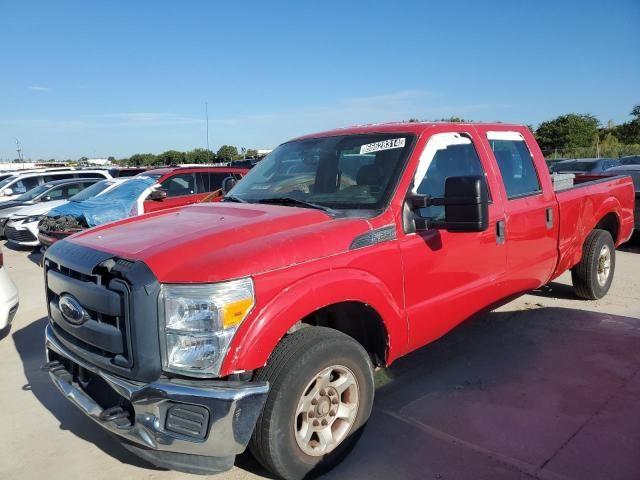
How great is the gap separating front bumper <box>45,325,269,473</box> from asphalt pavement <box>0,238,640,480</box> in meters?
0.61

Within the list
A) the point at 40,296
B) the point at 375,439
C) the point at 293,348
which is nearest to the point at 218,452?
the point at 293,348

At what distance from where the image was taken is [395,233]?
123 inches

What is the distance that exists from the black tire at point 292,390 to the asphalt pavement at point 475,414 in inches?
11.4

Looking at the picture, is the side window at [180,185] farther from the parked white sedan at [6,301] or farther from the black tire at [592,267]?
the black tire at [592,267]

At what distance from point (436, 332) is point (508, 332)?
1.77 meters

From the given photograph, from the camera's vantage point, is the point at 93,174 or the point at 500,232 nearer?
the point at 500,232

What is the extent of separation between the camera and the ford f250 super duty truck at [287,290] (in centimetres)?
237

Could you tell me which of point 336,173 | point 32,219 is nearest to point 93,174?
point 32,219

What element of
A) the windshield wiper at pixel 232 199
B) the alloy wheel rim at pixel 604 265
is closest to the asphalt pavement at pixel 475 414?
the alloy wheel rim at pixel 604 265

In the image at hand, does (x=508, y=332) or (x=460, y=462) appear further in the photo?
(x=508, y=332)

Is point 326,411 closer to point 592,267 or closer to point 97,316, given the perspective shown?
point 97,316

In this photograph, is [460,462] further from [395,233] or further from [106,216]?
[106,216]

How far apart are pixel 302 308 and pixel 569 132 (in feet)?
176

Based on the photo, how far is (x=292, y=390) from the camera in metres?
2.54
